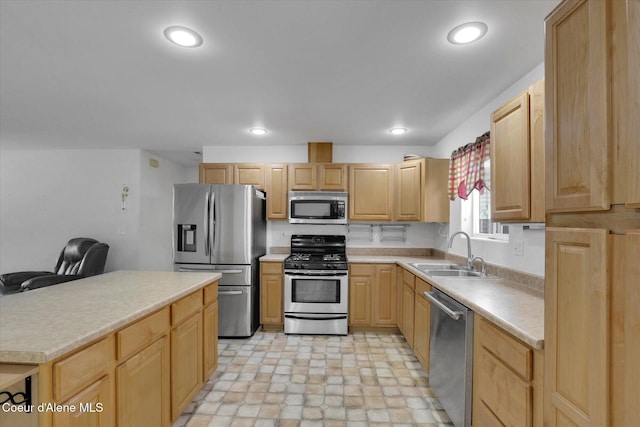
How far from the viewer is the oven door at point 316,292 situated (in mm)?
3465

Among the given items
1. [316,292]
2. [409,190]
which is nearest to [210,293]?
[316,292]

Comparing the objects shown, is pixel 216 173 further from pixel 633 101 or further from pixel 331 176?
pixel 633 101

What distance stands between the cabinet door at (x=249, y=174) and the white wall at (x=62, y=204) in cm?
196

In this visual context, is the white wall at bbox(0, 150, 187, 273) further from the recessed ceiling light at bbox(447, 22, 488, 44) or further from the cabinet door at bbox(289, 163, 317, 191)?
the recessed ceiling light at bbox(447, 22, 488, 44)

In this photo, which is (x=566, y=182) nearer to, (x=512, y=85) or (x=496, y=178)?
(x=496, y=178)

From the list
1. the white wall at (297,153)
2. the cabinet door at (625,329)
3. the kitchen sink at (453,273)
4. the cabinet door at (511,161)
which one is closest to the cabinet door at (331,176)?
the white wall at (297,153)

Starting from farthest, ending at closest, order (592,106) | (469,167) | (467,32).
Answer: (469,167) < (467,32) < (592,106)

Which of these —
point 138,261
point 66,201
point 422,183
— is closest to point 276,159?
point 422,183

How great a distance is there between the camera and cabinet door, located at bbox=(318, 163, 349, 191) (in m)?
3.87

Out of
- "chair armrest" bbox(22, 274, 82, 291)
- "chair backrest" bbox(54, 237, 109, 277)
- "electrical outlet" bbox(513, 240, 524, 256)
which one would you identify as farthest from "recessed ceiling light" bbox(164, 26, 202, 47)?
"chair backrest" bbox(54, 237, 109, 277)

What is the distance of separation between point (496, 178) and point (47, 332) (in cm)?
242

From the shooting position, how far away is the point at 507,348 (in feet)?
4.37

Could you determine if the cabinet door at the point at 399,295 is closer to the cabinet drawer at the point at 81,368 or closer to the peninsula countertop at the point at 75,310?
the peninsula countertop at the point at 75,310

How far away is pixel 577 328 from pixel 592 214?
1.19 feet
